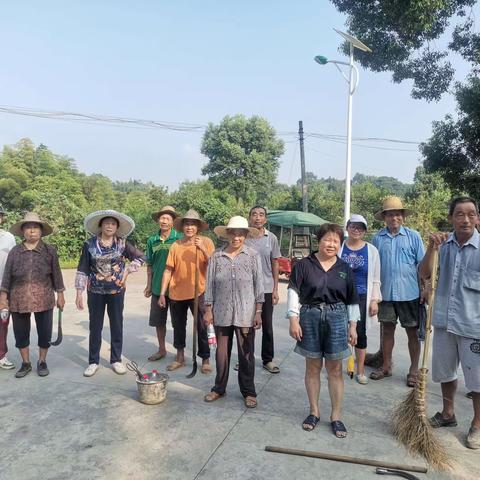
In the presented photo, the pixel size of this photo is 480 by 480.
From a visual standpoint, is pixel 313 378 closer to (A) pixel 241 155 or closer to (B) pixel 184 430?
(B) pixel 184 430

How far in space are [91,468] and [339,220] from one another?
65.0 feet

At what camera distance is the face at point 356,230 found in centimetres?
387

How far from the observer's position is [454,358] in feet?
10.3

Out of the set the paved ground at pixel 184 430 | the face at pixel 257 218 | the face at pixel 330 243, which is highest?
the face at pixel 257 218

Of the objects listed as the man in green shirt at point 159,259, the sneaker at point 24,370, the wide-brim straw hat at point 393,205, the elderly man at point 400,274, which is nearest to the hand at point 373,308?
the elderly man at point 400,274

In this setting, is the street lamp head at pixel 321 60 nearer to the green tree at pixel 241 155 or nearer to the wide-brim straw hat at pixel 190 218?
the wide-brim straw hat at pixel 190 218

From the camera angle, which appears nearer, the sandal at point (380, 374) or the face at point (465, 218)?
the face at point (465, 218)

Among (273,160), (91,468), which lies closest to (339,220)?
(273,160)

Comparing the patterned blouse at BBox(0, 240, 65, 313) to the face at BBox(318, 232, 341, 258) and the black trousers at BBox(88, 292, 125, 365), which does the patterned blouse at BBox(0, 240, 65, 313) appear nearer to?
the black trousers at BBox(88, 292, 125, 365)

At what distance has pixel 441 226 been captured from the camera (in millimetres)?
4531

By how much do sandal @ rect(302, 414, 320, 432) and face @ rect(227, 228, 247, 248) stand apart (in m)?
1.46

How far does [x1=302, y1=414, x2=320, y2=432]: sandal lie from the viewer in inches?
122

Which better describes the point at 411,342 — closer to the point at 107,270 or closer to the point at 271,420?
the point at 271,420

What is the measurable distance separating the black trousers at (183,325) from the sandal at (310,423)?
1.52 m
